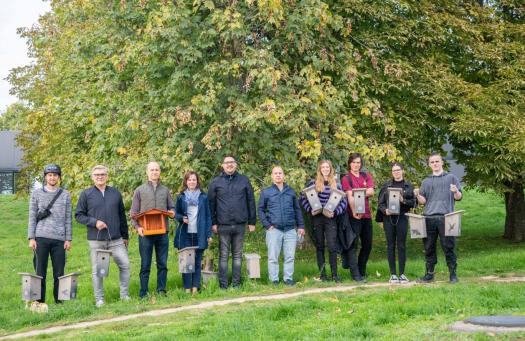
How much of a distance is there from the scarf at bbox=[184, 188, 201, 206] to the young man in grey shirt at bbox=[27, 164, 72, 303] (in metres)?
1.73

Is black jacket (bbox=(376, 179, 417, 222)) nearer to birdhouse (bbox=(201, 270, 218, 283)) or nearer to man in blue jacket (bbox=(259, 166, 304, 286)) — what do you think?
man in blue jacket (bbox=(259, 166, 304, 286))

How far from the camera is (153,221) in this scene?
10.8 metres

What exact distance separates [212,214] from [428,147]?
773 cm

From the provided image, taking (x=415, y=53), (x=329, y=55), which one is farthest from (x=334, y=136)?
(x=415, y=53)

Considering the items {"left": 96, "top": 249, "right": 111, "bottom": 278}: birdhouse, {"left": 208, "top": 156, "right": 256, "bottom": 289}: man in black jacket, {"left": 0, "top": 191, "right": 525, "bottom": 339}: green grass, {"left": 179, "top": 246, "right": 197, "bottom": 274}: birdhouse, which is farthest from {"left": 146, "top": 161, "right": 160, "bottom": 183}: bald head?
{"left": 0, "top": 191, "right": 525, "bottom": 339}: green grass

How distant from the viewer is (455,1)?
60.3 feet

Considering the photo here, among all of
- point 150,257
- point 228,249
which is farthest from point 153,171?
point 228,249

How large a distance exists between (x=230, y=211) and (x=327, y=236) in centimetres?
152

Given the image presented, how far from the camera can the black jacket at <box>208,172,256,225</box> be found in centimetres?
1129

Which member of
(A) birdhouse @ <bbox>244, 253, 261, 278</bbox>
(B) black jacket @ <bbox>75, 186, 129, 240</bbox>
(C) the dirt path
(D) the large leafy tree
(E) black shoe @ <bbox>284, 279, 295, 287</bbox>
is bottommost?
(C) the dirt path

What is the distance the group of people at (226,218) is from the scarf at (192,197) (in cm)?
1

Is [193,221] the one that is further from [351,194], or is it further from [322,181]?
[351,194]

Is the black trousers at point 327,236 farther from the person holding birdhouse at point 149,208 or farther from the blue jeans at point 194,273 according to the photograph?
the person holding birdhouse at point 149,208

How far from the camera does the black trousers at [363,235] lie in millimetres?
11844
